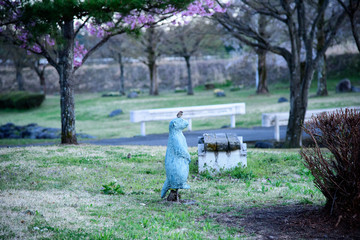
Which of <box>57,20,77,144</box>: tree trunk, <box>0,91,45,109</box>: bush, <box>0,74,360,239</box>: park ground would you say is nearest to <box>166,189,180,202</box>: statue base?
<box>0,74,360,239</box>: park ground

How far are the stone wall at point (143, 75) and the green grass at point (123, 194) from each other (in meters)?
34.7

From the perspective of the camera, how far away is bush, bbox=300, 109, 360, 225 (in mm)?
4465

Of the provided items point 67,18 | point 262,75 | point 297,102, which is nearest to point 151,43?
point 262,75

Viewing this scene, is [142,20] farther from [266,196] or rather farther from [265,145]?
[266,196]

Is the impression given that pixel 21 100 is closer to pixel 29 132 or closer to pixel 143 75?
pixel 29 132

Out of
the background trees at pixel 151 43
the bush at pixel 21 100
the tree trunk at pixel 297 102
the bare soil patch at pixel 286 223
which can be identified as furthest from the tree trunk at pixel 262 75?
the bare soil patch at pixel 286 223

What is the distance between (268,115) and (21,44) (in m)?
7.93

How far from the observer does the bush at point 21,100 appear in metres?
31.6

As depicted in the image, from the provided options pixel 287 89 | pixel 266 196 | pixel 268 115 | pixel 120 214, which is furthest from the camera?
pixel 287 89

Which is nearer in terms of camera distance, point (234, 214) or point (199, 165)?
point (234, 214)

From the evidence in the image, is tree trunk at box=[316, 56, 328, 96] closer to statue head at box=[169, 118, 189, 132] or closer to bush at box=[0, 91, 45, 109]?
bush at box=[0, 91, 45, 109]

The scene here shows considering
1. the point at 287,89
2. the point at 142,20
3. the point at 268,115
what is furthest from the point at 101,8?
the point at 287,89

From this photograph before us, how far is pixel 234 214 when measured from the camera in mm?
5352

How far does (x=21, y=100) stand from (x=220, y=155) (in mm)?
27378
